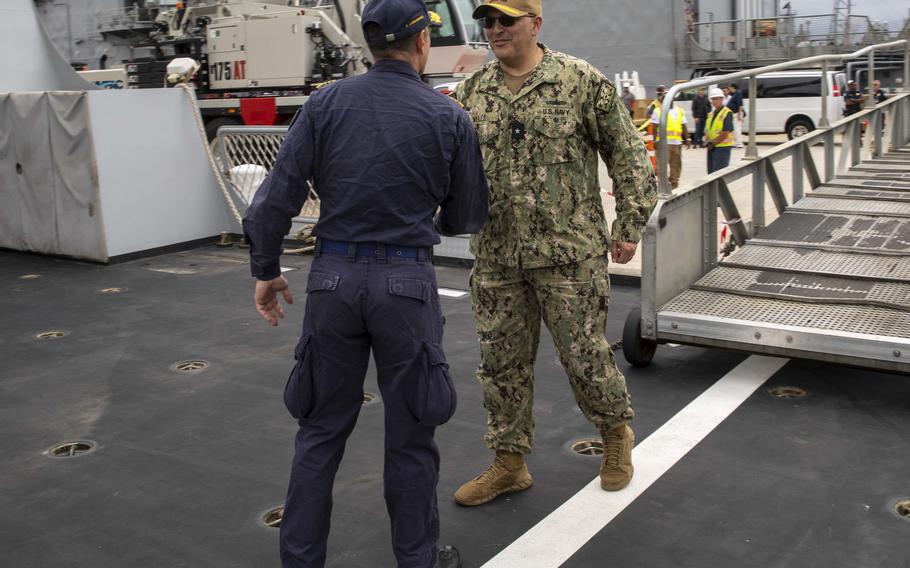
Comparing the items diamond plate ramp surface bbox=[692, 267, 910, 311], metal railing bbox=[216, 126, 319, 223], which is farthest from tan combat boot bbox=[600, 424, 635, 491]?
metal railing bbox=[216, 126, 319, 223]

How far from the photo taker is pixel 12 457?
14.1 feet

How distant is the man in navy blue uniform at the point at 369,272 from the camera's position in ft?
9.17

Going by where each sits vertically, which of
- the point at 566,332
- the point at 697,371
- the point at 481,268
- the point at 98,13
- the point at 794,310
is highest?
the point at 98,13

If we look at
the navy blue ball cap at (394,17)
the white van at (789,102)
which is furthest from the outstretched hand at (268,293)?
the white van at (789,102)

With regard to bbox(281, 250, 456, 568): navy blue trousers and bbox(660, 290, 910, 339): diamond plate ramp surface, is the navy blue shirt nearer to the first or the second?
bbox(281, 250, 456, 568): navy blue trousers

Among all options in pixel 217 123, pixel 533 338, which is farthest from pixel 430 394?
pixel 217 123

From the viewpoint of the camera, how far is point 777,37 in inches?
1324

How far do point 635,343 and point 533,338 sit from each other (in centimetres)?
170

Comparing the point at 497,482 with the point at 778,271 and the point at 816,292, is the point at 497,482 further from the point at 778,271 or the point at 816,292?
the point at 778,271

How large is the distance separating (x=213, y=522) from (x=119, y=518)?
390mm

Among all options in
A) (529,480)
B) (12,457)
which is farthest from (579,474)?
(12,457)

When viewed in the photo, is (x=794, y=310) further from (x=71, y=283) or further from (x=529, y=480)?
(x=71, y=283)

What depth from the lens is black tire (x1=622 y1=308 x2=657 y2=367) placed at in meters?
5.25

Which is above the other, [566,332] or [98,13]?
[98,13]
